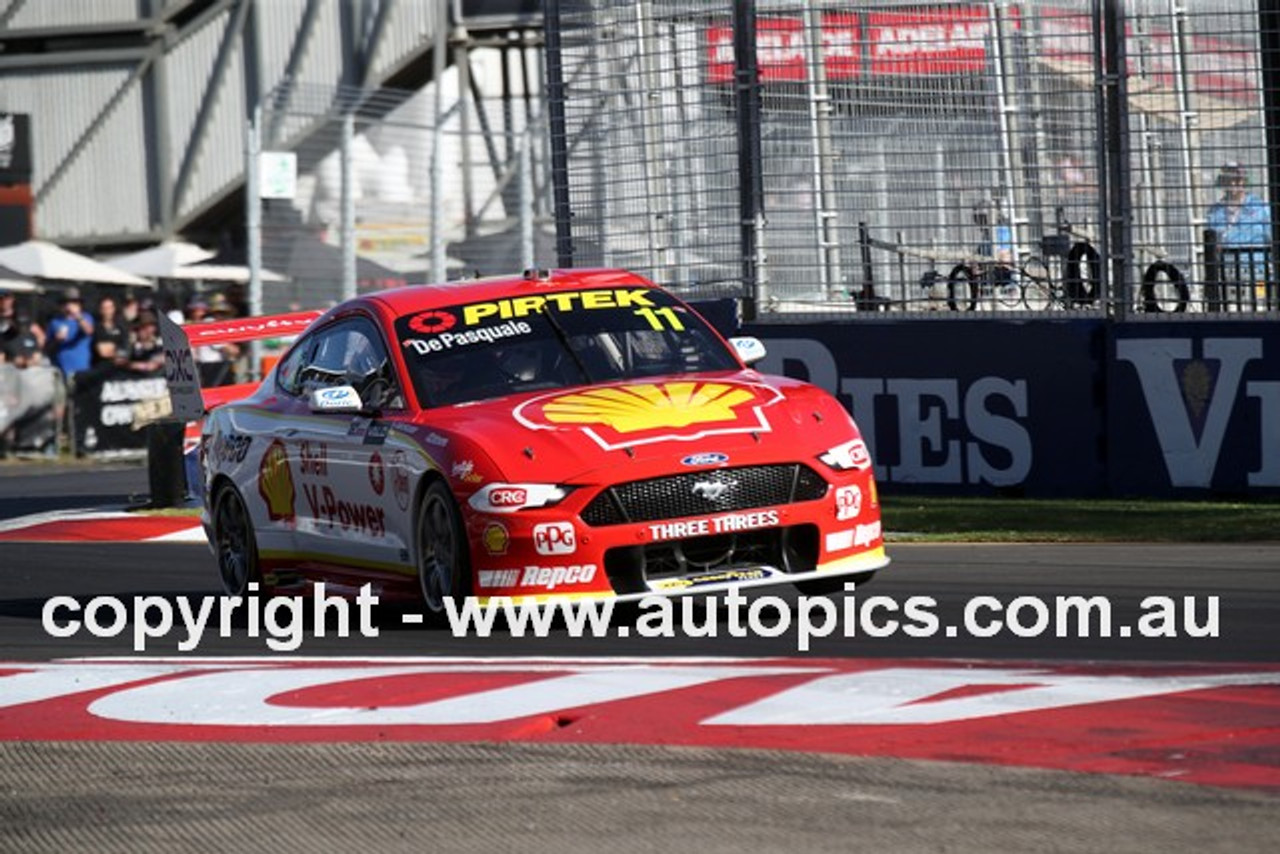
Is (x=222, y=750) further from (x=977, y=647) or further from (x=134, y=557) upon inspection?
(x=134, y=557)

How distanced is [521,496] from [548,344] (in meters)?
1.38

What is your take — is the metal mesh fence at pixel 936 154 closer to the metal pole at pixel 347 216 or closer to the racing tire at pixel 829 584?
the racing tire at pixel 829 584

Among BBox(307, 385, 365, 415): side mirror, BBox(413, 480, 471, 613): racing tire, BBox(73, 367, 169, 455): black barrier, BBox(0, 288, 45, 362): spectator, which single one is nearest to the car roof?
BBox(307, 385, 365, 415): side mirror

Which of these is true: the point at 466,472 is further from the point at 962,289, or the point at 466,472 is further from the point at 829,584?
the point at 962,289

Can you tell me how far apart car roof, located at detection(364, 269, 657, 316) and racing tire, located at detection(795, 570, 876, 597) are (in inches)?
70.5

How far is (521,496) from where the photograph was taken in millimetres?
9375

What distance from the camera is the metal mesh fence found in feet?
47.8

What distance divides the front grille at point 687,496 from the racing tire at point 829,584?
52 cm

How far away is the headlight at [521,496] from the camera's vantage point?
30.7ft

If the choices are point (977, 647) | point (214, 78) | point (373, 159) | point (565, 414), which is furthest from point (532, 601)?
point (214, 78)

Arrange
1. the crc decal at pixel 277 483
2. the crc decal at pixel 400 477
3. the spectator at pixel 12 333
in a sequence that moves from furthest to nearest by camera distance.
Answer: the spectator at pixel 12 333 → the crc decal at pixel 277 483 → the crc decal at pixel 400 477

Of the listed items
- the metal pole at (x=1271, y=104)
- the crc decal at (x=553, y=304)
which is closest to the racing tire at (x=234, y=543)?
the crc decal at (x=553, y=304)

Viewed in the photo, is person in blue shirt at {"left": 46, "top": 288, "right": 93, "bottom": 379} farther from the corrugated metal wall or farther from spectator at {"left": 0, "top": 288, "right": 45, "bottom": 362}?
the corrugated metal wall

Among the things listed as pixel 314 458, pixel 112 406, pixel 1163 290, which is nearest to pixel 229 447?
pixel 314 458
